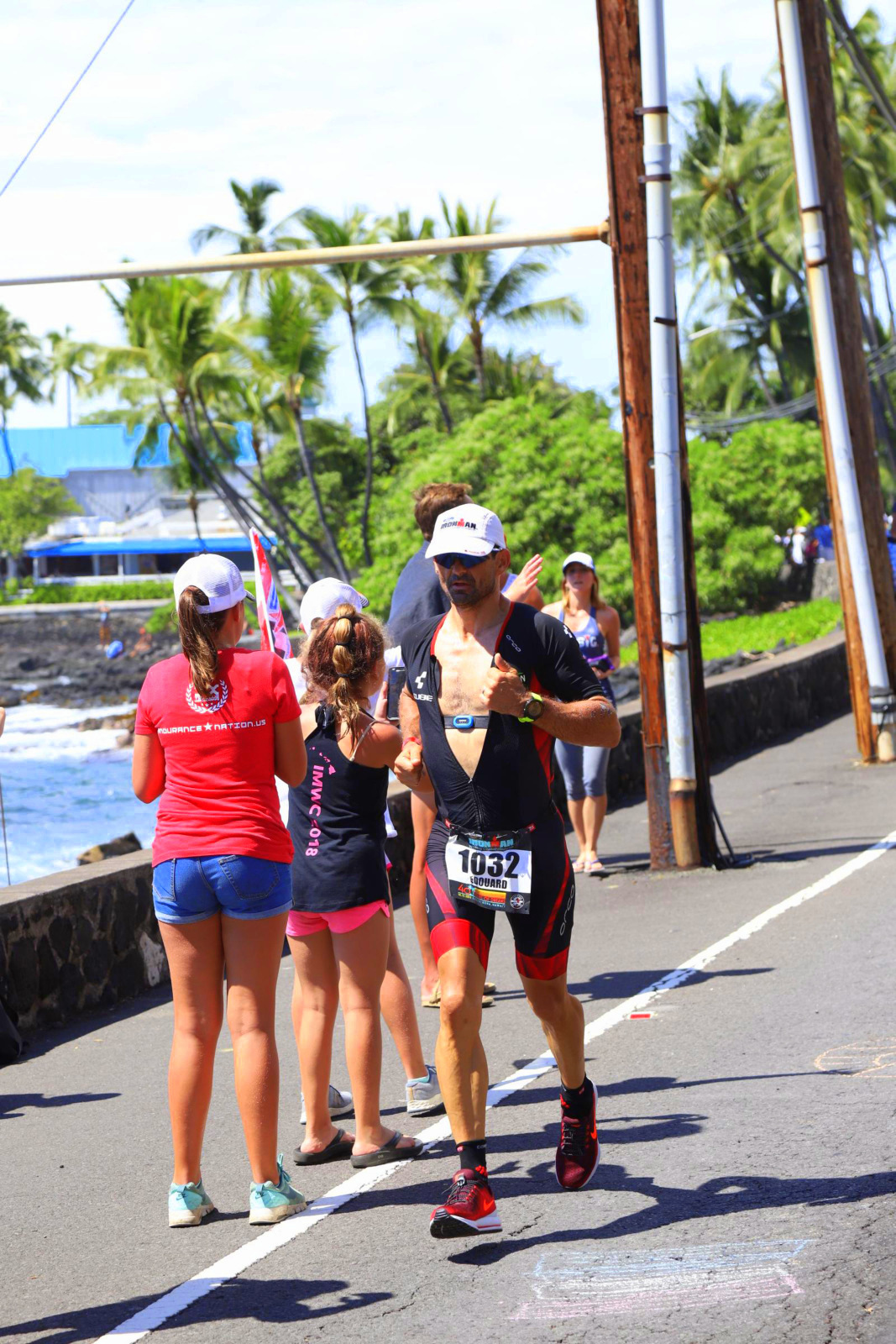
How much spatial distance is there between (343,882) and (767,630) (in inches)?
1131

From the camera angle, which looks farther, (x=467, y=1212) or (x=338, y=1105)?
Answer: (x=338, y=1105)

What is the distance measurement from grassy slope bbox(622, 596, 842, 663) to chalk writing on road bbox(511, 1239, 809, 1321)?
23554mm

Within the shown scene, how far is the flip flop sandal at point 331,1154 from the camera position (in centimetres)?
551

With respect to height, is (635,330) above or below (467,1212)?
above

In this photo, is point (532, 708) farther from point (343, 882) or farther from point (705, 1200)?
point (705, 1200)

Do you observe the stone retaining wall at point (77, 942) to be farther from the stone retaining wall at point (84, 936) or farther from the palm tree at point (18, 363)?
the palm tree at point (18, 363)

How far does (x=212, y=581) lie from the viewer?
4.91 metres

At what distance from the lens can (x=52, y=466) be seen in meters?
110

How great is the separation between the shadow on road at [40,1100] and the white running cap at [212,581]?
256 cm

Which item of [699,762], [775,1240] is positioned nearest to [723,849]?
[699,762]

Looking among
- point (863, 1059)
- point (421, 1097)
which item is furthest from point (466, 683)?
point (863, 1059)

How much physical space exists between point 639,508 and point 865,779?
4683 millimetres

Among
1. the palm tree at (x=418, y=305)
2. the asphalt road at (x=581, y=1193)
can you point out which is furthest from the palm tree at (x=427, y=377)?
the asphalt road at (x=581, y=1193)

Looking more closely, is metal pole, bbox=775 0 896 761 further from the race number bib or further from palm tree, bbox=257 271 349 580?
palm tree, bbox=257 271 349 580
